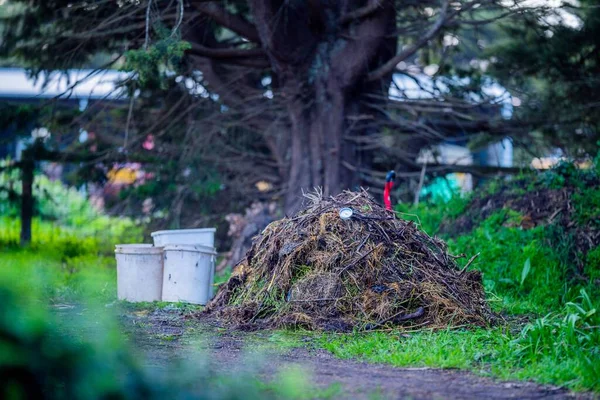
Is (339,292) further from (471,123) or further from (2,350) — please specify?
(471,123)

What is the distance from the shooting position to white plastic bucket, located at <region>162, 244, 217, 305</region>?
25.5ft

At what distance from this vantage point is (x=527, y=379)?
173 inches

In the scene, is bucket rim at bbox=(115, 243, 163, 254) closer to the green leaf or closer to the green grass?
the green grass

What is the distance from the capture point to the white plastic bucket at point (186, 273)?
7.79 meters

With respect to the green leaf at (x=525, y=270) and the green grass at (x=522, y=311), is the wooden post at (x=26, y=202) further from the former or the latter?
the green leaf at (x=525, y=270)

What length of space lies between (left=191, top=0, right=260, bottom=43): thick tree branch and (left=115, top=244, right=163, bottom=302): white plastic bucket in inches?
175

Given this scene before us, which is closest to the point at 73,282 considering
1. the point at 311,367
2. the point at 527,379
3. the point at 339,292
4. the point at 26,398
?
the point at 339,292

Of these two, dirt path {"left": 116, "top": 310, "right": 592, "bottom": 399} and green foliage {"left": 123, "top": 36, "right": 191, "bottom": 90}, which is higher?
green foliage {"left": 123, "top": 36, "right": 191, "bottom": 90}

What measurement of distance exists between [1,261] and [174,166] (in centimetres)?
371

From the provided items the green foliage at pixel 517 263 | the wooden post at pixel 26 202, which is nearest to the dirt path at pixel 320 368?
the green foliage at pixel 517 263

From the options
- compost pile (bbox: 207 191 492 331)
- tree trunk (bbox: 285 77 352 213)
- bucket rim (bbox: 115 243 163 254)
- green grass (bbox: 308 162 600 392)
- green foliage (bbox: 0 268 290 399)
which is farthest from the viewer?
tree trunk (bbox: 285 77 352 213)

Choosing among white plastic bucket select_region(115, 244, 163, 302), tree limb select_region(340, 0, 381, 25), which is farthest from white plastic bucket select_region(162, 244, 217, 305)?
tree limb select_region(340, 0, 381, 25)

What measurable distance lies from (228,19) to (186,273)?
4.98 m

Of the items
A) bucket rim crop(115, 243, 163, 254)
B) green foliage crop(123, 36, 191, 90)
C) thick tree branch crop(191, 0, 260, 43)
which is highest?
thick tree branch crop(191, 0, 260, 43)
